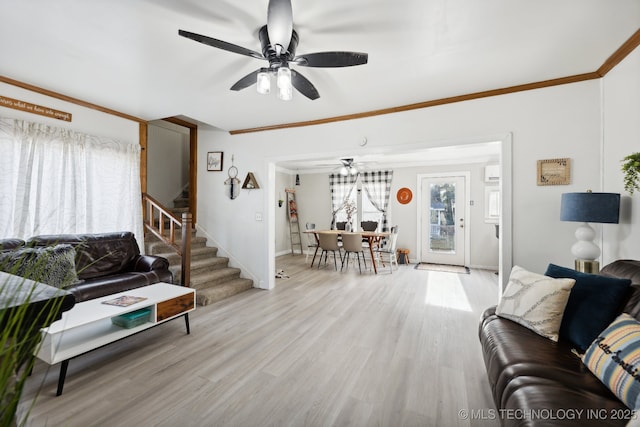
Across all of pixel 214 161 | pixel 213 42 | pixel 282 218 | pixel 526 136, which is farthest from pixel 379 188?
pixel 213 42

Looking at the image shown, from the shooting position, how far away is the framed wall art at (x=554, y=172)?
2.72 meters

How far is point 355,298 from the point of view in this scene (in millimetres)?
3887

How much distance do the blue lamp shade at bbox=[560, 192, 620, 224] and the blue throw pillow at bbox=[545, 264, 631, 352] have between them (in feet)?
2.32

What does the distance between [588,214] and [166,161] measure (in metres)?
6.22

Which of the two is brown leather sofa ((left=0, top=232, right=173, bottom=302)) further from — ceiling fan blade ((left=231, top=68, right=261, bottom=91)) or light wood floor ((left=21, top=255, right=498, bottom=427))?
ceiling fan blade ((left=231, top=68, right=261, bottom=91))

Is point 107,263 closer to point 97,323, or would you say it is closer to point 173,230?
point 173,230

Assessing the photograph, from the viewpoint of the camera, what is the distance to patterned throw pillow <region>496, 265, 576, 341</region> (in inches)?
67.6

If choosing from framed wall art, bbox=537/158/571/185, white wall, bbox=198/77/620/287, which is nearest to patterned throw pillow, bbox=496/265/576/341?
white wall, bbox=198/77/620/287

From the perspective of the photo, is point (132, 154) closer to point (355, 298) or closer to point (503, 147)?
point (355, 298)

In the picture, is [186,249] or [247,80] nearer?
[247,80]

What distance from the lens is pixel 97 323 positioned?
2.28m

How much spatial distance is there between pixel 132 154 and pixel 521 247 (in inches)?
195

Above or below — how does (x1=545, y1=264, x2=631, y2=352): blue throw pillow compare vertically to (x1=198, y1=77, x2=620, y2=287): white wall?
below

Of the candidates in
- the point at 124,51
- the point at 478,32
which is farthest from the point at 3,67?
the point at 478,32
